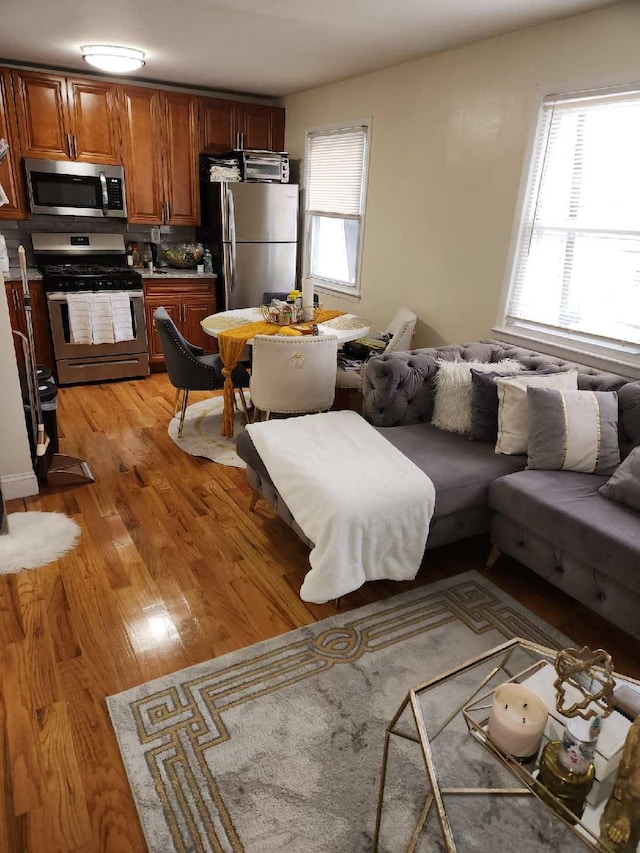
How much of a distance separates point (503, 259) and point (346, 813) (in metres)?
2.99

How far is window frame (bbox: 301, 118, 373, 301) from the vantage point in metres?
4.52

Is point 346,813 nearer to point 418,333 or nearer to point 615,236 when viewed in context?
point 615,236

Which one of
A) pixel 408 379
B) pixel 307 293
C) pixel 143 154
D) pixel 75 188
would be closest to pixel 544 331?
pixel 408 379

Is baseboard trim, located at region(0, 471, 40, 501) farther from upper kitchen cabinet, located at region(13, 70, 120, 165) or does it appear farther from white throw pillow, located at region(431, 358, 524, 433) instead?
upper kitchen cabinet, located at region(13, 70, 120, 165)

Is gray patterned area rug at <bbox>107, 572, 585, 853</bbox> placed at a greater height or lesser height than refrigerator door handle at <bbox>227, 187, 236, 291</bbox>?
lesser

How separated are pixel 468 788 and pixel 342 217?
441 cm

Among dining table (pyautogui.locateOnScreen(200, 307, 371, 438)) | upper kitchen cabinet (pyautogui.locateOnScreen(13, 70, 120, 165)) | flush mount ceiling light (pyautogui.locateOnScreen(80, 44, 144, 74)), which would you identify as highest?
flush mount ceiling light (pyautogui.locateOnScreen(80, 44, 144, 74))

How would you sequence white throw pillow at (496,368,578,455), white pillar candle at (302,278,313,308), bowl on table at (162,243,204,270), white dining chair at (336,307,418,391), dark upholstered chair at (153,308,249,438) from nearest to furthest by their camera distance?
white throw pillow at (496,368,578,455) < dark upholstered chair at (153,308,249,438) < white dining chair at (336,307,418,391) < white pillar candle at (302,278,313,308) < bowl on table at (162,243,204,270)

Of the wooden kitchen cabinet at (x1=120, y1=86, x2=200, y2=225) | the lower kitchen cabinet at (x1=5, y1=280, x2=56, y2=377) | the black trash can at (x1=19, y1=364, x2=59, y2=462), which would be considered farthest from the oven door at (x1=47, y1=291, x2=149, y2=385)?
the black trash can at (x1=19, y1=364, x2=59, y2=462)

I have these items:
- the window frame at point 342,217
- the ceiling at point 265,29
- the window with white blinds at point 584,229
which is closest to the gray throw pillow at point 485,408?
the window with white blinds at point 584,229

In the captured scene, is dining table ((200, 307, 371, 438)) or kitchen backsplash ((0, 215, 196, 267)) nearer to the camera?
dining table ((200, 307, 371, 438))

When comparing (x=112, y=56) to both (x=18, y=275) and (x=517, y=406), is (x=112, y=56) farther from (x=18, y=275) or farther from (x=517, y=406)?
(x=517, y=406)

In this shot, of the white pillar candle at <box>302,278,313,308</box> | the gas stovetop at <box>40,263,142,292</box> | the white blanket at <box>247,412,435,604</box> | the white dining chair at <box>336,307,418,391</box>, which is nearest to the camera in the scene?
the white blanket at <box>247,412,435,604</box>

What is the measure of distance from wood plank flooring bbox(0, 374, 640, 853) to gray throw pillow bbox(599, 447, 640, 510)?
507 mm
